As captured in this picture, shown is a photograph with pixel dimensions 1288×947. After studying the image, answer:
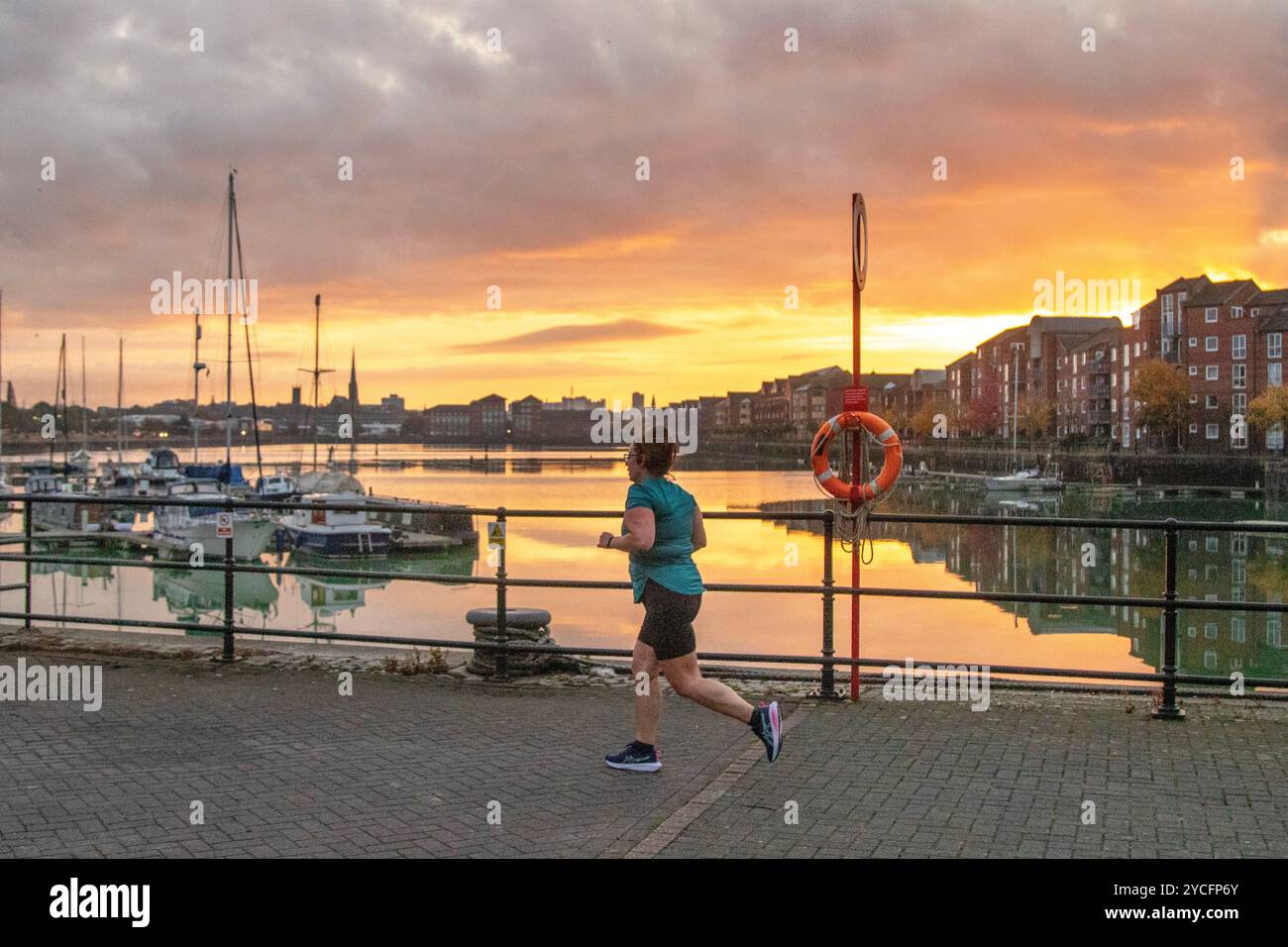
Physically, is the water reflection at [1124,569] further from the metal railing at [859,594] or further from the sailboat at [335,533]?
the sailboat at [335,533]

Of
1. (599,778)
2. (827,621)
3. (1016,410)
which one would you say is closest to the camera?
(599,778)

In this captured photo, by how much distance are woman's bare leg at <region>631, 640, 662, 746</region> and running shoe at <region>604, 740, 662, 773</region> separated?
0.18 feet

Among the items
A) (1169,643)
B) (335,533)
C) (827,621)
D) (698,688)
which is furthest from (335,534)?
(698,688)

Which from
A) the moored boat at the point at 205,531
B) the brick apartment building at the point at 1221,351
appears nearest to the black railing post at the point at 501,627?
the moored boat at the point at 205,531

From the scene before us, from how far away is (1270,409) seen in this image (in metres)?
85.1

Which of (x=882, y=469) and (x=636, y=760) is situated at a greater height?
(x=882, y=469)

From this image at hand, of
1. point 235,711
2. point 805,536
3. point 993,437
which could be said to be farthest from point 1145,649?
point 993,437

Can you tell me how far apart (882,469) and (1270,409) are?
3446 inches

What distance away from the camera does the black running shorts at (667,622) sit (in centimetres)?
664

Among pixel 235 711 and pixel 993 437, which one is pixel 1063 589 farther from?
pixel 993 437

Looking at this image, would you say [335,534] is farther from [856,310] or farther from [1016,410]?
[1016,410]

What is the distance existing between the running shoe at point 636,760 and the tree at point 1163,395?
314 feet
